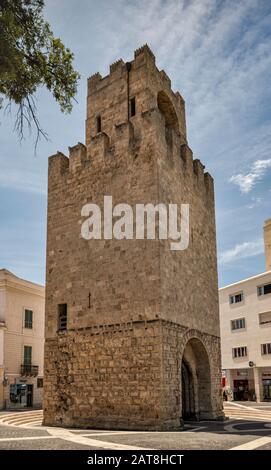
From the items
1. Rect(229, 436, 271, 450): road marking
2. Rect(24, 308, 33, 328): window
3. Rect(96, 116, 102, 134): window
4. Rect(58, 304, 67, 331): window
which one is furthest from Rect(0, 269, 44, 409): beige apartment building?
Rect(229, 436, 271, 450): road marking

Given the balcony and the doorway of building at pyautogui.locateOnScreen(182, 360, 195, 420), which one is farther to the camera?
the balcony

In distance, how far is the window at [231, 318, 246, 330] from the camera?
1454 inches

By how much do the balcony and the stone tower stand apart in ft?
38.0

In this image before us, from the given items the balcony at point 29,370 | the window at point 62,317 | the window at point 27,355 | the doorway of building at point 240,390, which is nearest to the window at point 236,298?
the doorway of building at point 240,390

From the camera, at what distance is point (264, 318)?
34.9 meters

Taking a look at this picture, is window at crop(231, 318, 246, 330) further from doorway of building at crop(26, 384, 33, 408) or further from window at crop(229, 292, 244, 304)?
doorway of building at crop(26, 384, 33, 408)

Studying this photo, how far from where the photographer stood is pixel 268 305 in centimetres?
3469

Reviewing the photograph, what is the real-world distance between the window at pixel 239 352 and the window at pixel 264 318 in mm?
2742

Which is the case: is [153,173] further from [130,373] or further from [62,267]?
[130,373]

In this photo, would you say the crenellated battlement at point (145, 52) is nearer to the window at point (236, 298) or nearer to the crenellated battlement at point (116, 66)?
the crenellated battlement at point (116, 66)

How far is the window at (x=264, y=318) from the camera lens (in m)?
34.6

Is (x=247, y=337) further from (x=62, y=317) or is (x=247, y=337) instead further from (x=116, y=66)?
(x=116, y=66)
